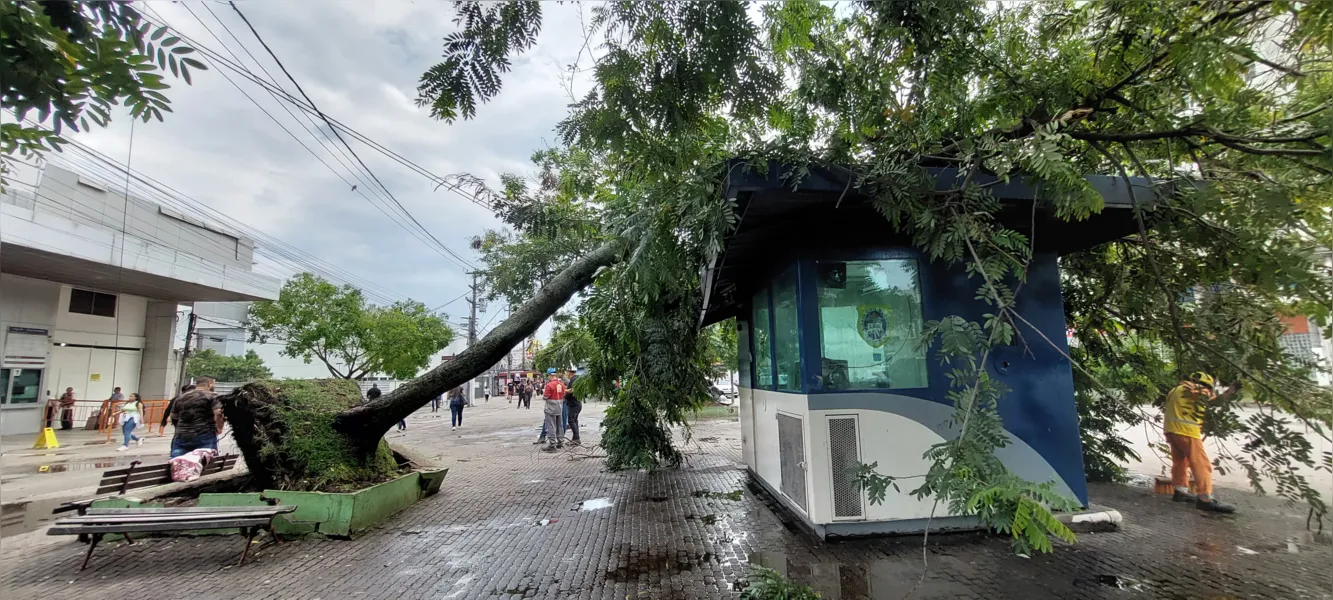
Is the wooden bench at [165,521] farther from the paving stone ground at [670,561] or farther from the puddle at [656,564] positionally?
the puddle at [656,564]

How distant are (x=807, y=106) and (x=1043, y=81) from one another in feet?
5.74

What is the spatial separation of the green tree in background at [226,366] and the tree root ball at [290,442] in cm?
4122

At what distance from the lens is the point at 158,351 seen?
21.0m

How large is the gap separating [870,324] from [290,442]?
647 centimetres

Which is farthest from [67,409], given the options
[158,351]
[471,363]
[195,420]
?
[471,363]

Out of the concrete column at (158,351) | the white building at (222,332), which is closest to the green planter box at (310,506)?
the concrete column at (158,351)

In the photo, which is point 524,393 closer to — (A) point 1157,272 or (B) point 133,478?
(B) point 133,478

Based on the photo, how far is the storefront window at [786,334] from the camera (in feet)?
18.8

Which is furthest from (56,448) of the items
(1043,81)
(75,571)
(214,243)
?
(1043,81)

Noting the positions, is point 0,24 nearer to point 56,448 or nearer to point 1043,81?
point 1043,81

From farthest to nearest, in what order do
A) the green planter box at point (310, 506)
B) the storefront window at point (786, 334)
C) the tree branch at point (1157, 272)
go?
the green planter box at point (310, 506)
the storefront window at point (786, 334)
the tree branch at point (1157, 272)

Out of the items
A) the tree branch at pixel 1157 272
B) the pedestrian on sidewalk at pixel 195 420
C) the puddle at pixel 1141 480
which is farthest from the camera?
the puddle at pixel 1141 480

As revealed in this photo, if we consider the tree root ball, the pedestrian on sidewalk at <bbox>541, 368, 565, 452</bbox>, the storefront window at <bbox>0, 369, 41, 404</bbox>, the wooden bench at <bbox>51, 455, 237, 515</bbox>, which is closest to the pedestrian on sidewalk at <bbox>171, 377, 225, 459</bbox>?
the wooden bench at <bbox>51, 455, 237, 515</bbox>

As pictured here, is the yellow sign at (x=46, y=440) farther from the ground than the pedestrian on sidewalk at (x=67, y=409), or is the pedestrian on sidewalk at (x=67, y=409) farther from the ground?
the pedestrian on sidewalk at (x=67, y=409)
